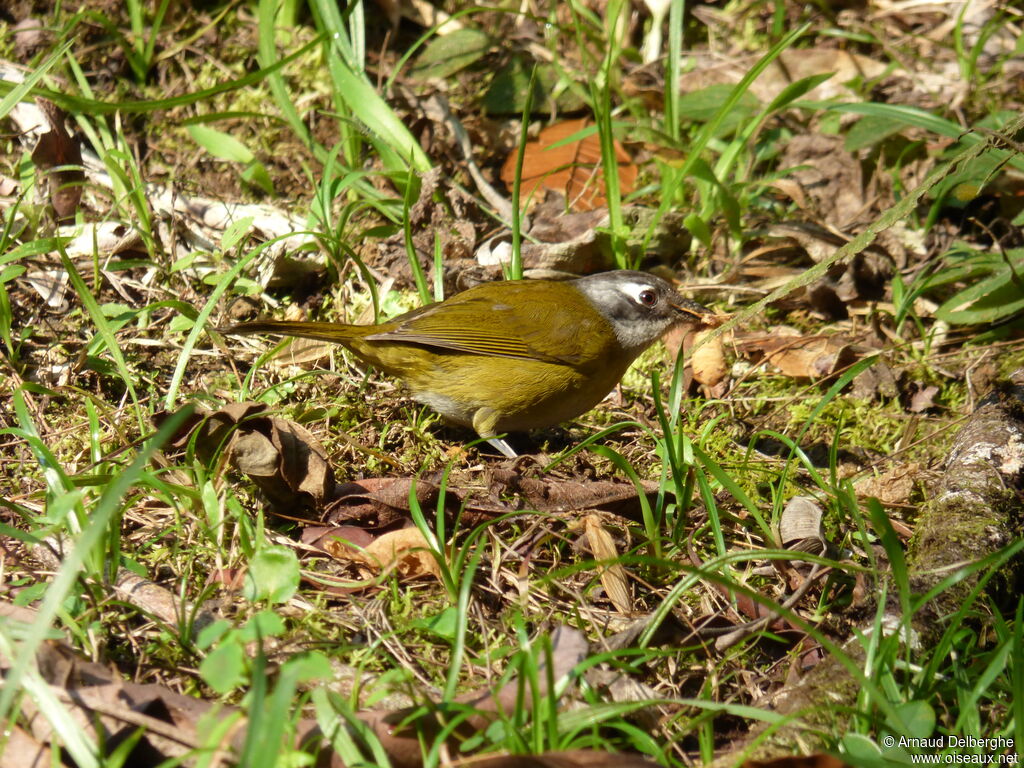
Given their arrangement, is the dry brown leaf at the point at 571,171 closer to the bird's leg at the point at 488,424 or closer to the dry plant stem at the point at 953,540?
the bird's leg at the point at 488,424

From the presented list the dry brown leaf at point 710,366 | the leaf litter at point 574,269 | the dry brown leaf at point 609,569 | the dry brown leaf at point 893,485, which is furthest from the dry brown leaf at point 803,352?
the dry brown leaf at point 609,569

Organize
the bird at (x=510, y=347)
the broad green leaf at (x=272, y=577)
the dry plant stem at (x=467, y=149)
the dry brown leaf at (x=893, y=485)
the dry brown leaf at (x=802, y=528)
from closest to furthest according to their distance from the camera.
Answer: the broad green leaf at (x=272, y=577)
the dry brown leaf at (x=802, y=528)
the dry brown leaf at (x=893, y=485)
the bird at (x=510, y=347)
the dry plant stem at (x=467, y=149)

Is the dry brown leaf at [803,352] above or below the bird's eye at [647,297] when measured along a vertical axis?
below

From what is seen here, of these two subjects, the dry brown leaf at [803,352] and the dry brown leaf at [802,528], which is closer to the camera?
the dry brown leaf at [802,528]

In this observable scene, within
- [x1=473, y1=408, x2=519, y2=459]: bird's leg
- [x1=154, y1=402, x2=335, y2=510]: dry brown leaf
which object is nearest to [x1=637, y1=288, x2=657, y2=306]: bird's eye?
[x1=473, y1=408, x2=519, y2=459]: bird's leg

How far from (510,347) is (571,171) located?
1.95m

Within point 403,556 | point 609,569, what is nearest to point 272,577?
point 403,556

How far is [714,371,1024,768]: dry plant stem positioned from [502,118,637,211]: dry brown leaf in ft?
8.84

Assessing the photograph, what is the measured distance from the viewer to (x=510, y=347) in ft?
15.7

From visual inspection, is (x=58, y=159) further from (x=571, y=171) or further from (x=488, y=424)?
(x=571, y=171)

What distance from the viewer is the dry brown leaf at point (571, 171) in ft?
20.0

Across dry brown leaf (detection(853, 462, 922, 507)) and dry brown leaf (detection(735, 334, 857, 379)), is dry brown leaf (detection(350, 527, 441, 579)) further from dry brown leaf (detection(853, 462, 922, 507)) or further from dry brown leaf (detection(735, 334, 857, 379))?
dry brown leaf (detection(735, 334, 857, 379))

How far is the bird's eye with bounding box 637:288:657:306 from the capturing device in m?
5.05

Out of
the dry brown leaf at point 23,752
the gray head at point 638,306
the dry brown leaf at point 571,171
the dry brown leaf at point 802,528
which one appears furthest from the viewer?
the dry brown leaf at point 571,171
